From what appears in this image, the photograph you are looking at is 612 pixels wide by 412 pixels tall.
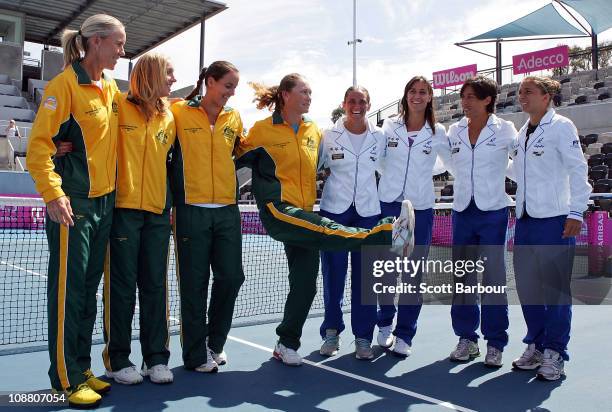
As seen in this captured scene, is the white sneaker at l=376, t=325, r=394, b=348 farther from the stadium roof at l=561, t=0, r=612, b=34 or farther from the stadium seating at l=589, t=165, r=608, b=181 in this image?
the stadium roof at l=561, t=0, r=612, b=34

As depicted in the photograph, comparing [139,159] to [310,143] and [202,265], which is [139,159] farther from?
[310,143]

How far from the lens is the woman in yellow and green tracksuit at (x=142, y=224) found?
3.82 metres

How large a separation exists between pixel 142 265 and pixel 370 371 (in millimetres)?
1859

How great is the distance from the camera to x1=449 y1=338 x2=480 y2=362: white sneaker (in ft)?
15.7

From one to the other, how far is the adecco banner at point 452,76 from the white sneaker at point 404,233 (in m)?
30.9

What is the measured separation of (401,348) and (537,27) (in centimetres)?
3094

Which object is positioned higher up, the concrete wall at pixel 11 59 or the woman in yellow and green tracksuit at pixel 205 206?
the concrete wall at pixel 11 59

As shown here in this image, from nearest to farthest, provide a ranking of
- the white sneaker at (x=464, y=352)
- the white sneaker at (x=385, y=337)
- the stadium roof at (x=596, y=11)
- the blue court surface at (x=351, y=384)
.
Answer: the blue court surface at (x=351, y=384)
the white sneaker at (x=464, y=352)
the white sneaker at (x=385, y=337)
the stadium roof at (x=596, y=11)

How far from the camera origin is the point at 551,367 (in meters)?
4.29

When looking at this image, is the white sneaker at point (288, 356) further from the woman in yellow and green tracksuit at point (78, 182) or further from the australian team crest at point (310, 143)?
the australian team crest at point (310, 143)

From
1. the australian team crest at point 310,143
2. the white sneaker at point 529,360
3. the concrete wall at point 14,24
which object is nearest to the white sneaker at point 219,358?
the australian team crest at point 310,143

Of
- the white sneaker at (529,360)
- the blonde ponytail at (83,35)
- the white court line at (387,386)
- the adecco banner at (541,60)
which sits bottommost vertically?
the white court line at (387,386)

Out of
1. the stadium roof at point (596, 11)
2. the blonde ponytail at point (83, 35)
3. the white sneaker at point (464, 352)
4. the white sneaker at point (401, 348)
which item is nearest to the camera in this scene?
the blonde ponytail at point (83, 35)

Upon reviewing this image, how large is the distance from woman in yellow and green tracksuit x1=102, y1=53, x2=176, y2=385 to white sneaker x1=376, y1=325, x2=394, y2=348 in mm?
1924
